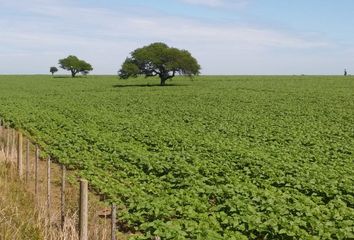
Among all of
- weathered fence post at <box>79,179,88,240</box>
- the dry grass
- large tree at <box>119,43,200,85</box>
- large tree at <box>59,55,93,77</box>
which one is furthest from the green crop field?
large tree at <box>59,55,93,77</box>

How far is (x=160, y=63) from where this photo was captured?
71812 millimetres

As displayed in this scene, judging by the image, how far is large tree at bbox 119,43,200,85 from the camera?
235ft

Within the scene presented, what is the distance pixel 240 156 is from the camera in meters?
15.5

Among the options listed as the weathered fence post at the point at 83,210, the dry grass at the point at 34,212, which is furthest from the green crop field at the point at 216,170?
the weathered fence post at the point at 83,210

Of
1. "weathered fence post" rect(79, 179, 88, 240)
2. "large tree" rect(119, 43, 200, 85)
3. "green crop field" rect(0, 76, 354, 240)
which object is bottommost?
"green crop field" rect(0, 76, 354, 240)

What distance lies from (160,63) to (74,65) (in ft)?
203

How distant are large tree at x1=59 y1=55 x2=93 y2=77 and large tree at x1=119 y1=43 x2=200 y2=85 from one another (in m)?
56.3

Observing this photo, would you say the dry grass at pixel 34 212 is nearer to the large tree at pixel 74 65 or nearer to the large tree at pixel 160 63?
the large tree at pixel 160 63

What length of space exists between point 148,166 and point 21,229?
6.75 meters

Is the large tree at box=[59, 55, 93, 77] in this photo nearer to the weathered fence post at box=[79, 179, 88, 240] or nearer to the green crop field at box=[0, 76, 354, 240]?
the green crop field at box=[0, 76, 354, 240]

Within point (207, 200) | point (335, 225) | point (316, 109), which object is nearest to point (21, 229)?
point (207, 200)

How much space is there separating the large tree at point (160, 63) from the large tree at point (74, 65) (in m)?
56.3

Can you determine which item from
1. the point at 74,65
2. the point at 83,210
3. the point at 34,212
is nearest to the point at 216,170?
the point at 34,212

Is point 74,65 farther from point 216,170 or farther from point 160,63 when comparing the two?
point 216,170
